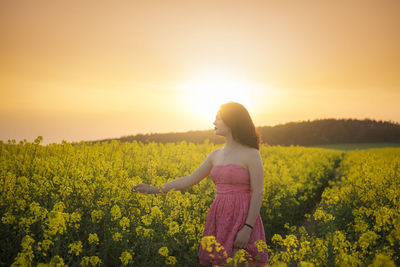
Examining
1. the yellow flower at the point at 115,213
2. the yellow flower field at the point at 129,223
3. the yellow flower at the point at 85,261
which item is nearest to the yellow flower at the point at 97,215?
the yellow flower field at the point at 129,223

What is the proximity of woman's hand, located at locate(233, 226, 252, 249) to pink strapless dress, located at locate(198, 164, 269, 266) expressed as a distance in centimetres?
7

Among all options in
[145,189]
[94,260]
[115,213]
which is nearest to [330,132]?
[145,189]

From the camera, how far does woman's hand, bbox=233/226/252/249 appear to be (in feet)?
11.4

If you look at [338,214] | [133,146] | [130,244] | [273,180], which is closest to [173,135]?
[133,146]

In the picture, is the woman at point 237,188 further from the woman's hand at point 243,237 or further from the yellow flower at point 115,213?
the yellow flower at point 115,213

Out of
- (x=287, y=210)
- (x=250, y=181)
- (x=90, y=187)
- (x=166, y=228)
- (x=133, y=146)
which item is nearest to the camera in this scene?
(x=250, y=181)

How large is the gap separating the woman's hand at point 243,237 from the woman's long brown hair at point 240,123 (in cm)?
93

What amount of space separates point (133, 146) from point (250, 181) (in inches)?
317

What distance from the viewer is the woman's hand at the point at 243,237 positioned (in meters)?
3.48

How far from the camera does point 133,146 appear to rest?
1113 centimetres

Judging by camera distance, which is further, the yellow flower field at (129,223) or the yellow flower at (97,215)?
the yellow flower at (97,215)

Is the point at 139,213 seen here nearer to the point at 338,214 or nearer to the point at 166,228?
the point at 166,228

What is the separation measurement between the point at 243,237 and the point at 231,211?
32cm

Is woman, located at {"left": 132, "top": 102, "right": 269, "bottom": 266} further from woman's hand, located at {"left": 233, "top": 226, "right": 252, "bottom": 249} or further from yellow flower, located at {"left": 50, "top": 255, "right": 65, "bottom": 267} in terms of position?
yellow flower, located at {"left": 50, "top": 255, "right": 65, "bottom": 267}
